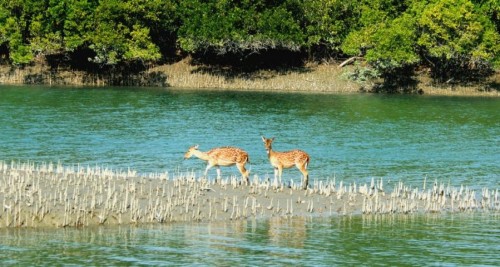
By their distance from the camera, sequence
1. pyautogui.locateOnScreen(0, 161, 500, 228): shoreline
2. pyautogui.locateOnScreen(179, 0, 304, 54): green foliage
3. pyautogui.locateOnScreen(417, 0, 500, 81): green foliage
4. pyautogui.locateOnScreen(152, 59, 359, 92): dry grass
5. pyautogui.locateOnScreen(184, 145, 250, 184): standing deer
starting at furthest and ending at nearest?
pyautogui.locateOnScreen(179, 0, 304, 54): green foliage, pyautogui.locateOnScreen(152, 59, 359, 92): dry grass, pyautogui.locateOnScreen(417, 0, 500, 81): green foliage, pyautogui.locateOnScreen(184, 145, 250, 184): standing deer, pyautogui.locateOnScreen(0, 161, 500, 228): shoreline

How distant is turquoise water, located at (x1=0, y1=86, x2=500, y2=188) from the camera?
121 ft

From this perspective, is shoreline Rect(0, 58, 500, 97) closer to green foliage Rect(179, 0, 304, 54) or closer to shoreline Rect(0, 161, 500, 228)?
green foliage Rect(179, 0, 304, 54)

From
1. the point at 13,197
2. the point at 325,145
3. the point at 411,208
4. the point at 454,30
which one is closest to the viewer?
the point at 13,197

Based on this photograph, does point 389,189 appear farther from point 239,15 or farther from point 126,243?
point 239,15

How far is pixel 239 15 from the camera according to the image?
8481cm

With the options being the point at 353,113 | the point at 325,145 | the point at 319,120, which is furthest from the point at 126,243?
the point at 353,113

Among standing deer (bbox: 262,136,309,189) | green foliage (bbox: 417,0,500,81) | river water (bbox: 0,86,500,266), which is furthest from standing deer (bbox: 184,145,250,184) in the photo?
green foliage (bbox: 417,0,500,81)

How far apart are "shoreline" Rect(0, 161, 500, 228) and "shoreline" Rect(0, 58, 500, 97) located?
164 ft

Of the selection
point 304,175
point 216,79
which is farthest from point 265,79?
point 304,175

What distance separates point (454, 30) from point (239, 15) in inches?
747

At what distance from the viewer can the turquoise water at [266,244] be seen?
68.7ft

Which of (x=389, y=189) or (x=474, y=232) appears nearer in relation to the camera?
(x=474, y=232)

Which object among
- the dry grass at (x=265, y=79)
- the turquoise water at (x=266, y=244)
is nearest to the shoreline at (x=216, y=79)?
the dry grass at (x=265, y=79)

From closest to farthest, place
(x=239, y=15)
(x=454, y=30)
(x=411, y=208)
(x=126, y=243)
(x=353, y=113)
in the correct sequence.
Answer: (x=126, y=243), (x=411, y=208), (x=353, y=113), (x=454, y=30), (x=239, y=15)
